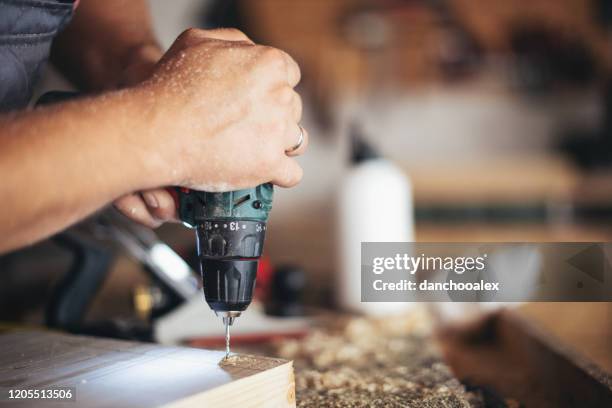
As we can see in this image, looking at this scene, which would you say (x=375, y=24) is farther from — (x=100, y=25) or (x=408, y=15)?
(x=100, y=25)

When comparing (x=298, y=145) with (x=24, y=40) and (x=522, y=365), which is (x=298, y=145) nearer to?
(x=24, y=40)

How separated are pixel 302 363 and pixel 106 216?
501mm

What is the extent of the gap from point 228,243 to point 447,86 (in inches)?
121

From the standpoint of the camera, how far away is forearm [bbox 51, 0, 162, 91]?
2.92ft

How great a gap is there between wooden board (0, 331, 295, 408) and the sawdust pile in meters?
0.09

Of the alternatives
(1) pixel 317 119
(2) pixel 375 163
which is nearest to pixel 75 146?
(2) pixel 375 163

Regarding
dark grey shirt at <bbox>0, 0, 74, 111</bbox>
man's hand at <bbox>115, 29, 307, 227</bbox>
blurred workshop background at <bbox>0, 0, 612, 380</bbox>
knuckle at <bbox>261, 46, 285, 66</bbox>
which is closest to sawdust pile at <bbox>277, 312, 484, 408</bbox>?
man's hand at <bbox>115, 29, 307, 227</bbox>

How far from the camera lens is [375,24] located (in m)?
3.44

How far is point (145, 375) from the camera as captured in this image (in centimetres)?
54

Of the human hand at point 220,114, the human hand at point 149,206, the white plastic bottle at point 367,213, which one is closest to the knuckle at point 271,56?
the human hand at point 220,114

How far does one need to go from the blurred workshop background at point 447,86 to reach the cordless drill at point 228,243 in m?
2.51

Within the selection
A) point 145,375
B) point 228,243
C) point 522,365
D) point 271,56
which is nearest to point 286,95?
point 271,56

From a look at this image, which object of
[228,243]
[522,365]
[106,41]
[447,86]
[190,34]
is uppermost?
[447,86]

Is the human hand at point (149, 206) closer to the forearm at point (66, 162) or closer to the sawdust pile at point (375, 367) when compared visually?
the forearm at point (66, 162)
